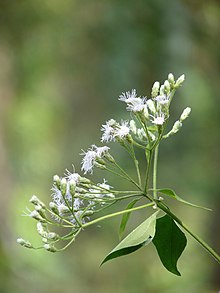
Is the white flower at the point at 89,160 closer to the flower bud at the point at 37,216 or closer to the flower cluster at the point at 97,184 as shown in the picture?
the flower cluster at the point at 97,184

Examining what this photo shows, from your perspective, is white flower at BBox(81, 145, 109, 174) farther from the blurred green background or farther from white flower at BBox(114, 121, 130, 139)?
the blurred green background

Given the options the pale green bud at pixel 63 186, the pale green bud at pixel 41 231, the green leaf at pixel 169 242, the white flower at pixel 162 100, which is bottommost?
the green leaf at pixel 169 242

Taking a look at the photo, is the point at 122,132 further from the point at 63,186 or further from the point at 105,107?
the point at 105,107

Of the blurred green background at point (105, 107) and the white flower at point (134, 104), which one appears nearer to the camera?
the white flower at point (134, 104)

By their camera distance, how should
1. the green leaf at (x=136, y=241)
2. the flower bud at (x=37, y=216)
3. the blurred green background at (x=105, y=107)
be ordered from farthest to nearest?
the blurred green background at (x=105, y=107)
the flower bud at (x=37, y=216)
the green leaf at (x=136, y=241)

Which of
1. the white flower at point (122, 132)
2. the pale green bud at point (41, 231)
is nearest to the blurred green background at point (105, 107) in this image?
the pale green bud at point (41, 231)

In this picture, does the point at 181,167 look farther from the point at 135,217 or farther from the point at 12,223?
the point at 12,223

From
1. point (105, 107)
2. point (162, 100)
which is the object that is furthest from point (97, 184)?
point (105, 107)
